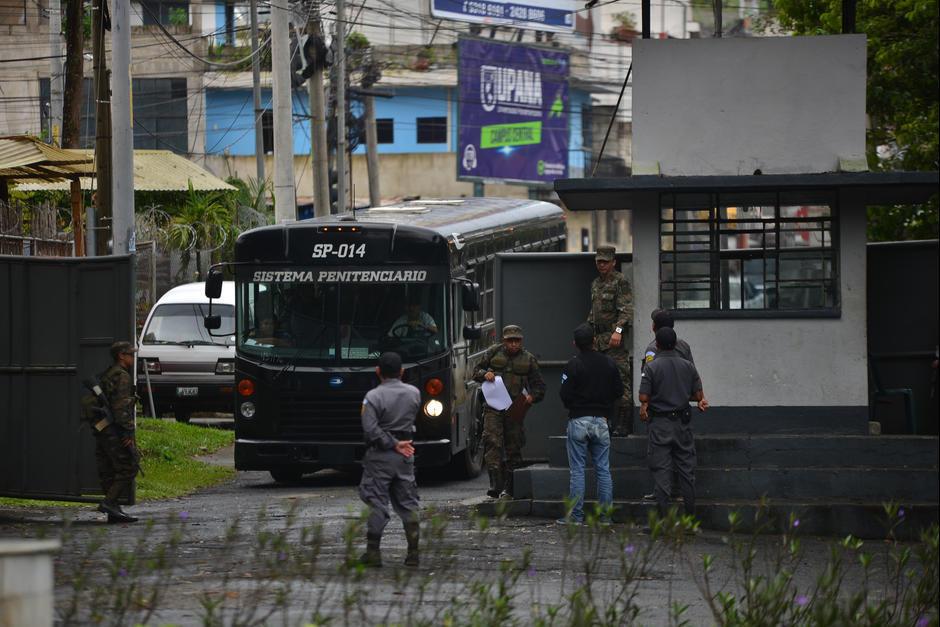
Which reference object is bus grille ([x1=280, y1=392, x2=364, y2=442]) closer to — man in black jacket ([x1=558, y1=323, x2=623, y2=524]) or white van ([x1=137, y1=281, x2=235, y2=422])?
man in black jacket ([x1=558, y1=323, x2=623, y2=524])

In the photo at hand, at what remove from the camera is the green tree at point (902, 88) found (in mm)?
23016

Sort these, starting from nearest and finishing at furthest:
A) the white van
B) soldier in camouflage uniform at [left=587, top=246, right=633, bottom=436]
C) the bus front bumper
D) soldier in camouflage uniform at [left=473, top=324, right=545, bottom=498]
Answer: soldier in camouflage uniform at [left=473, top=324, right=545, bottom=498]
soldier in camouflage uniform at [left=587, top=246, right=633, bottom=436]
the bus front bumper
the white van

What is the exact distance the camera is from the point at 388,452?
36.9ft

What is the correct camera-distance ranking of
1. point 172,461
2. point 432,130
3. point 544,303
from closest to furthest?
point 544,303
point 172,461
point 432,130

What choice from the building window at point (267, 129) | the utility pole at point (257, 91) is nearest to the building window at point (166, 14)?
the building window at point (267, 129)

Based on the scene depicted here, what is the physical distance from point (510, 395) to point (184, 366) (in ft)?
36.1

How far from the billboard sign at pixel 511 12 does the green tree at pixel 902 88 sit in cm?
2988

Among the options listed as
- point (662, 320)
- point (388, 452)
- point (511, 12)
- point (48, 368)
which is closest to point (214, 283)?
point (48, 368)

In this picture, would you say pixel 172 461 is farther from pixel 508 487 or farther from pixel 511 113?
pixel 511 113

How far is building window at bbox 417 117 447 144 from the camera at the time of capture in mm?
60781

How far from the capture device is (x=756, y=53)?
15.2 metres

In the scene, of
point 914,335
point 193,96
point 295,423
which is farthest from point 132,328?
point 193,96

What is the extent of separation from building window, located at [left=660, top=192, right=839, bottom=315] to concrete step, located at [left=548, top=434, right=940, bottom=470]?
51.3 inches

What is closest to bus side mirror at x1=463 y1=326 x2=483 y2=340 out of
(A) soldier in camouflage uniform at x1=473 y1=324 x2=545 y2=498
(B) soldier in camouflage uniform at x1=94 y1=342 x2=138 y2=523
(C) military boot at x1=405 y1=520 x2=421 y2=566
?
(A) soldier in camouflage uniform at x1=473 y1=324 x2=545 y2=498
